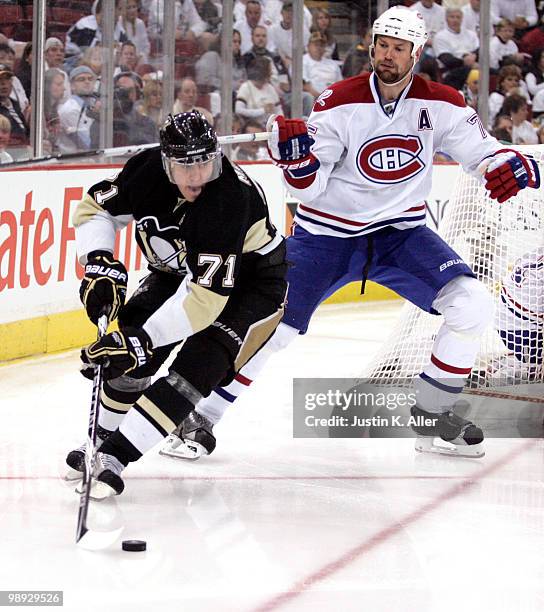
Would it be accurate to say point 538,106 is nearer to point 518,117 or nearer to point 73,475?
point 518,117

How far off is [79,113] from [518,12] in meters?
4.02

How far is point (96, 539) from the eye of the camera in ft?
8.73

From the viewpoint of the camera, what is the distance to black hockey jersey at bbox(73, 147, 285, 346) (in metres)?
2.85

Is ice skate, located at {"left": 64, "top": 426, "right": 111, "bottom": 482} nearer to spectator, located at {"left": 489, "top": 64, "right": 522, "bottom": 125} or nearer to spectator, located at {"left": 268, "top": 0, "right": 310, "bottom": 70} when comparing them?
spectator, located at {"left": 268, "top": 0, "right": 310, "bottom": 70}

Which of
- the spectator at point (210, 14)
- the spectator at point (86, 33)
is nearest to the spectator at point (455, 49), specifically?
the spectator at point (210, 14)

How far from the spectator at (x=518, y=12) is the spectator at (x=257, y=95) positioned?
2133 mm

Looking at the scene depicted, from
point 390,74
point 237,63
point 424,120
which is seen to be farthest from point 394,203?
point 237,63

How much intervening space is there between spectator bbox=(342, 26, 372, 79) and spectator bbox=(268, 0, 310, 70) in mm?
525

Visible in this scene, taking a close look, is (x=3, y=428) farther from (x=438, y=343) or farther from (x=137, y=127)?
(x=137, y=127)

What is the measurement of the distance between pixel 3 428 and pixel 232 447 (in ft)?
2.37

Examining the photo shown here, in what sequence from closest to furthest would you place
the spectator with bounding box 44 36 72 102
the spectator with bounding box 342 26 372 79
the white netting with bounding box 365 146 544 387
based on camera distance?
the white netting with bounding box 365 146 544 387, the spectator with bounding box 44 36 72 102, the spectator with bounding box 342 26 372 79

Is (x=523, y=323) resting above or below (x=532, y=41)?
below

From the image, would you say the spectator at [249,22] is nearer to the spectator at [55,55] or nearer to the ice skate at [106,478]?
the spectator at [55,55]

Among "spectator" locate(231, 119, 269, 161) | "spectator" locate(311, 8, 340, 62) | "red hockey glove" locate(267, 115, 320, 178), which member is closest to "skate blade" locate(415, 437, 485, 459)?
"red hockey glove" locate(267, 115, 320, 178)
